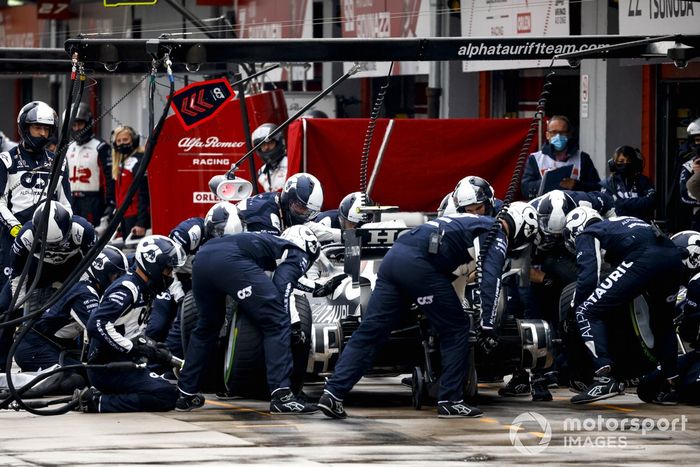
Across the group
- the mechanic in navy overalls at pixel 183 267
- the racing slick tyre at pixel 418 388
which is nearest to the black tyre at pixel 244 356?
the mechanic in navy overalls at pixel 183 267

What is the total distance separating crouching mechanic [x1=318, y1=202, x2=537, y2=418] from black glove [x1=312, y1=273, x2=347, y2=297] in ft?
3.03

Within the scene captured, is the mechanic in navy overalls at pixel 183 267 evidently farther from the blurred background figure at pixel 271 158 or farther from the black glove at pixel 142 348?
the blurred background figure at pixel 271 158

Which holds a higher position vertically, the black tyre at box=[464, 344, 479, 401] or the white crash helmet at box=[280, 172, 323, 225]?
the white crash helmet at box=[280, 172, 323, 225]

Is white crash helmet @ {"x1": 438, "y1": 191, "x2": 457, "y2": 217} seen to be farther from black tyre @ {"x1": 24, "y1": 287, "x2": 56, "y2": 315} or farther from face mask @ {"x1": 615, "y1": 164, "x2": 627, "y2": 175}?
black tyre @ {"x1": 24, "y1": 287, "x2": 56, "y2": 315}

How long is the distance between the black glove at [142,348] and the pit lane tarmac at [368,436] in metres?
0.46

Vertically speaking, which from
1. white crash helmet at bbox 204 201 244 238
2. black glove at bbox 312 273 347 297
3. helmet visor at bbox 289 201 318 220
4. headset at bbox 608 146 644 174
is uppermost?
headset at bbox 608 146 644 174

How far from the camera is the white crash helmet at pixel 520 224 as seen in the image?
1181 centimetres

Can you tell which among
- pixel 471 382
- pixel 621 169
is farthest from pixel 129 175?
pixel 471 382

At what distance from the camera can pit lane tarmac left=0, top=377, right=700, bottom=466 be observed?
29.0 feet

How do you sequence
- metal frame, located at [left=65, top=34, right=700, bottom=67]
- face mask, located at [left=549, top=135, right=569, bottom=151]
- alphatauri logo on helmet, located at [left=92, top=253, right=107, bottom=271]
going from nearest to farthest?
metal frame, located at [left=65, top=34, right=700, bottom=67], alphatauri logo on helmet, located at [left=92, top=253, right=107, bottom=271], face mask, located at [left=549, top=135, right=569, bottom=151]

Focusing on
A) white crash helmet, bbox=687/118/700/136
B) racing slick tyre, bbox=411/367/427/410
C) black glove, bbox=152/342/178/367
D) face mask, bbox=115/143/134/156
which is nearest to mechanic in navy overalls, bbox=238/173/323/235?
black glove, bbox=152/342/178/367

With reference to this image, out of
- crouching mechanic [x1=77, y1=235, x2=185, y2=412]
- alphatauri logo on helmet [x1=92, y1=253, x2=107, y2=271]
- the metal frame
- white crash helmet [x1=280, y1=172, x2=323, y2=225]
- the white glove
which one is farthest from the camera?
the white glove

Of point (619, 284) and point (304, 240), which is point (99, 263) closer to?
point (304, 240)

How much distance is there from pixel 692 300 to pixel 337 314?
2646 mm
